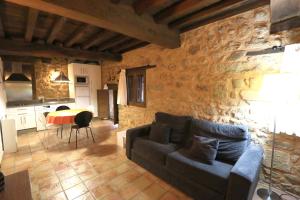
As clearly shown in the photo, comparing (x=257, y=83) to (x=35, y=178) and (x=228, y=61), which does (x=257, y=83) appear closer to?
(x=228, y=61)

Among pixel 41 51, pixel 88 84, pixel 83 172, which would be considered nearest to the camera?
pixel 83 172

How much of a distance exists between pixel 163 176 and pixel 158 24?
99.7 inches

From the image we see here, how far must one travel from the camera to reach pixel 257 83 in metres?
2.23

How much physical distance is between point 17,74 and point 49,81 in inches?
35.7

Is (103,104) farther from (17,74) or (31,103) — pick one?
(17,74)

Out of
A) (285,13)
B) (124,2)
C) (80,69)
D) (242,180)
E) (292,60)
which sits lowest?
(242,180)

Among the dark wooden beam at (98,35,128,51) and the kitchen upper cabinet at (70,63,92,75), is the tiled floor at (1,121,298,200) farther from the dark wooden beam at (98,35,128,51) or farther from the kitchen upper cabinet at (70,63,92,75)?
the kitchen upper cabinet at (70,63,92,75)

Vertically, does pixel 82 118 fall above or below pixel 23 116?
above

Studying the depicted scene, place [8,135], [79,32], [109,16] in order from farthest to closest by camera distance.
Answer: [8,135], [79,32], [109,16]

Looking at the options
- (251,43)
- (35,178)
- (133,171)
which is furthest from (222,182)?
(35,178)

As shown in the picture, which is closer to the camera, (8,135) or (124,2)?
(124,2)

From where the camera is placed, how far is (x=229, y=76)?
2523mm

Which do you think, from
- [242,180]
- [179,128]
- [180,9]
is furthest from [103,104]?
[242,180]

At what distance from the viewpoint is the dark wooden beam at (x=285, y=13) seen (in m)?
1.58
